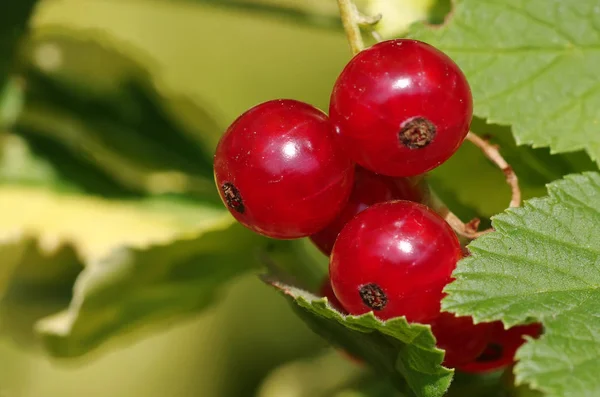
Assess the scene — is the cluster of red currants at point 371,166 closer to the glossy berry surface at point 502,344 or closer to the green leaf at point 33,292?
the glossy berry surface at point 502,344

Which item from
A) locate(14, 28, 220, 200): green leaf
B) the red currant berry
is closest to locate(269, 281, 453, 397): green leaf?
the red currant berry

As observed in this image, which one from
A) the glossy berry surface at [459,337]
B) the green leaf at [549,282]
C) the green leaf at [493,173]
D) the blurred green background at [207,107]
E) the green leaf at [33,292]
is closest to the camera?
the green leaf at [549,282]

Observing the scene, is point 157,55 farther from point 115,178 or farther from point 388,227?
point 388,227

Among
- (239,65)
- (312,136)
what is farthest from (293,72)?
(312,136)

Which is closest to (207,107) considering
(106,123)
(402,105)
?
(106,123)

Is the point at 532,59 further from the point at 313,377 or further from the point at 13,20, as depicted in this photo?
the point at 13,20

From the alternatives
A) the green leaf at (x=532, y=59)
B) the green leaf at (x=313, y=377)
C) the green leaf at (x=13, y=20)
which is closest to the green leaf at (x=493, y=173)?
the green leaf at (x=532, y=59)
